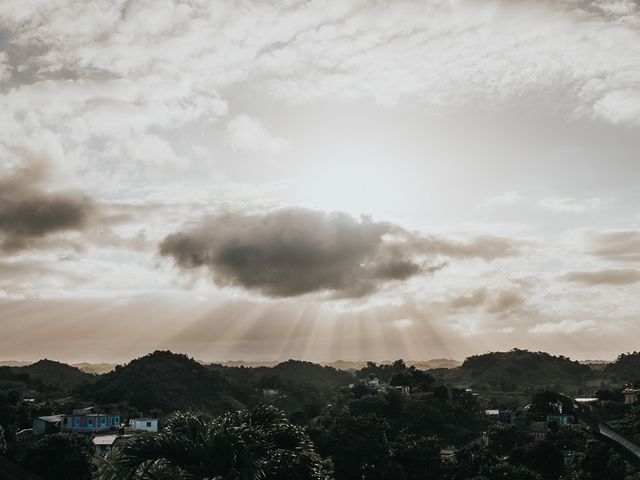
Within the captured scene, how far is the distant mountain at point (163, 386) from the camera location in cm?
15338

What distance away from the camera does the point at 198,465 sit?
1378 cm

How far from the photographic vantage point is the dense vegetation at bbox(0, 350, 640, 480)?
547 inches

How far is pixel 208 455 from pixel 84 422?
101072 millimetres

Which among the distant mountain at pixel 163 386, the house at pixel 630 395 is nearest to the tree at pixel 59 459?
the distant mountain at pixel 163 386

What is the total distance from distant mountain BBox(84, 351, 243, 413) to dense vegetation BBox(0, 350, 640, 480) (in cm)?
49

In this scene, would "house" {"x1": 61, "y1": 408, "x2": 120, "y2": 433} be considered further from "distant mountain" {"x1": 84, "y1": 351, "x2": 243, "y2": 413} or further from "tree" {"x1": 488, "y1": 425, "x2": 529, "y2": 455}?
"tree" {"x1": 488, "y1": 425, "x2": 529, "y2": 455}

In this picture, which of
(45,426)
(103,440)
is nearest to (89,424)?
(45,426)

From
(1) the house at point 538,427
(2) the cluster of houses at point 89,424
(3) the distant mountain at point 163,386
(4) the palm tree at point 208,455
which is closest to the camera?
(4) the palm tree at point 208,455

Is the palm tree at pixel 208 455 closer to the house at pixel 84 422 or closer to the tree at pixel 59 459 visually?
the tree at pixel 59 459

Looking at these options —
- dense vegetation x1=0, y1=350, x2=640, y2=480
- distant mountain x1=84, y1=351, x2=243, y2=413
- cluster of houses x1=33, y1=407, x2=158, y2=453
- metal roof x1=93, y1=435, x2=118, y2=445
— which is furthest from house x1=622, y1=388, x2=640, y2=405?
distant mountain x1=84, y1=351, x2=243, y2=413

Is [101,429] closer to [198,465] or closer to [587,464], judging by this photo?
[587,464]

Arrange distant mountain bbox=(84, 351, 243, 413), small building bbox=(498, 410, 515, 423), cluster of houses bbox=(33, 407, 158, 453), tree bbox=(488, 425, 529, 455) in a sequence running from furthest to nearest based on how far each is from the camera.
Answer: distant mountain bbox=(84, 351, 243, 413) → small building bbox=(498, 410, 515, 423) → cluster of houses bbox=(33, 407, 158, 453) → tree bbox=(488, 425, 529, 455)

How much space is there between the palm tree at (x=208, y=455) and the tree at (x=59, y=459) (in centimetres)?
5410

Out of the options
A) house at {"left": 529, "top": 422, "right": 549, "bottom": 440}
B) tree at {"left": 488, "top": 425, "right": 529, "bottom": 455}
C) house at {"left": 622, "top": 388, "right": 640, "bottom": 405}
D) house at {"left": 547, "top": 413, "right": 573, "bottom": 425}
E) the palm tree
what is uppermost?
the palm tree
